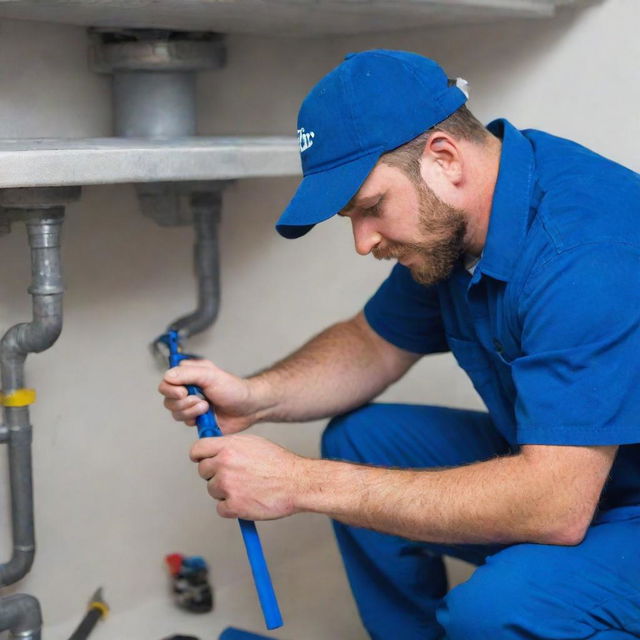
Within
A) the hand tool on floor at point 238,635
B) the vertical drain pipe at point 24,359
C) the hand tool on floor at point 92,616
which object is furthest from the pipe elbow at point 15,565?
the hand tool on floor at point 238,635

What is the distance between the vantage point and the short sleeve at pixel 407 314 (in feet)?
4.58

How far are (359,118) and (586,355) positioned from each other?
0.33 meters

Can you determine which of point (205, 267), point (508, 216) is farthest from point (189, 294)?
point (508, 216)

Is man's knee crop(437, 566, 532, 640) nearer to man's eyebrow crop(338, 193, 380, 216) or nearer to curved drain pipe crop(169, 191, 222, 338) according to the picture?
man's eyebrow crop(338, 193, 380, 216)

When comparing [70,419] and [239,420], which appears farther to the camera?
[70,419]

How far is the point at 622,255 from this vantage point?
1.05 m

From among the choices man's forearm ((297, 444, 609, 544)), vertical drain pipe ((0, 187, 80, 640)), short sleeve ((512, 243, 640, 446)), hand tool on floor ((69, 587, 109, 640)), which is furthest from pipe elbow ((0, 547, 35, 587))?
short sleeve ((512, 243, 640, 446))

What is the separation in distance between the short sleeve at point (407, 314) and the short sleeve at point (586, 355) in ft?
1.15

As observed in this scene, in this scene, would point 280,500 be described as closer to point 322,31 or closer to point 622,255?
point 622,255

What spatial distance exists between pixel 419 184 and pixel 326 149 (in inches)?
4.1

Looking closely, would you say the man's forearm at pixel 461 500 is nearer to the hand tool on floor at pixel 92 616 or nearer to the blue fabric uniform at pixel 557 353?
the blue fabric uniform at pixel 557 353

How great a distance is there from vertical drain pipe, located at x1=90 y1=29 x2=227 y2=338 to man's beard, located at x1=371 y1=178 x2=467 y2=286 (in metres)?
0.45

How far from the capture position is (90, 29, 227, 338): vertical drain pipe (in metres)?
1.42

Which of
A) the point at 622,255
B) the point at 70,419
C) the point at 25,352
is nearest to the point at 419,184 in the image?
the point at 622,255
